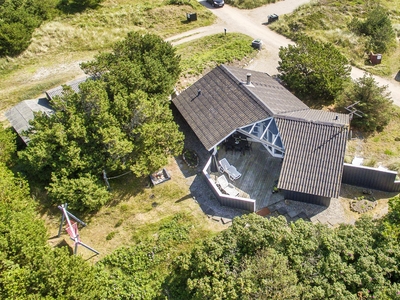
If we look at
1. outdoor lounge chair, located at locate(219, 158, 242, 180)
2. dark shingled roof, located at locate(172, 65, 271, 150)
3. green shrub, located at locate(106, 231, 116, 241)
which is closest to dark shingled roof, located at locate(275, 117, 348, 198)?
dark shingled roof, located at locate(172, 65, 271, 150)

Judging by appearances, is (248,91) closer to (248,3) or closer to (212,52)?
(212,52)

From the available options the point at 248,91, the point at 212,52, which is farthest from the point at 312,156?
the point at 212,52

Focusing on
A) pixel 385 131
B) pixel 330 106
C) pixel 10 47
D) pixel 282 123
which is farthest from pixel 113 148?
pixel 10 47

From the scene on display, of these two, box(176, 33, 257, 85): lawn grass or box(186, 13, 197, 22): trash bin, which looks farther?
box(186, 13, 197, 22): trash bin

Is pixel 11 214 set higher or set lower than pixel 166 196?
higher

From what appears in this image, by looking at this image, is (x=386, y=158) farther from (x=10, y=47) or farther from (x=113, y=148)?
(x=10, y=47)

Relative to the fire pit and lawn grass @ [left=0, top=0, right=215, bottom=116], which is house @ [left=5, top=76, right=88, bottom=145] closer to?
lawn grass @ [left=0, top=0, right=215, bottom=116]

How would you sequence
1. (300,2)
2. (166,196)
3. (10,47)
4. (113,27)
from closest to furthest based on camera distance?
(166,196)
(10,47)
(113,27)
(300,2)

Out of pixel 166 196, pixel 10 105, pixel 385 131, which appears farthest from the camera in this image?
pixel 10 105
